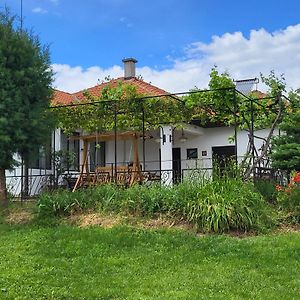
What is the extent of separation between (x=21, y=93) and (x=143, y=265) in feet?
17.3

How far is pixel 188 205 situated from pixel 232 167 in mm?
1806

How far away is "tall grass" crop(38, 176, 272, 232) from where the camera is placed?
8.77 metres

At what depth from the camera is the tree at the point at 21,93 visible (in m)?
10.5

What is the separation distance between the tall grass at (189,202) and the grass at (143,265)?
494 millimetres

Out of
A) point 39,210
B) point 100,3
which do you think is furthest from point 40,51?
point 39,210

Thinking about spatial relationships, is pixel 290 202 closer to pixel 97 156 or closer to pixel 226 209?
pixel 226 209

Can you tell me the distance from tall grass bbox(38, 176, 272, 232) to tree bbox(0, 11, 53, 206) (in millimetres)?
1348

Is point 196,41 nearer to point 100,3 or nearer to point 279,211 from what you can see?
point 100,3

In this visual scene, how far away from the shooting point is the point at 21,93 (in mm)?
10688

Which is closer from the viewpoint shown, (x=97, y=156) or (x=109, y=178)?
(x=109, y=178)

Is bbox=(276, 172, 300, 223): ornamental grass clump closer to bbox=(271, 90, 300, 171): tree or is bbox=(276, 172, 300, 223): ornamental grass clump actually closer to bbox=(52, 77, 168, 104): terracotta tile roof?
bbox=(271, 90, 300, 171): tree

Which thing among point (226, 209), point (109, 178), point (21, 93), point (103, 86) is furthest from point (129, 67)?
point (226, 209)

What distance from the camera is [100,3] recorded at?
12.0 meters

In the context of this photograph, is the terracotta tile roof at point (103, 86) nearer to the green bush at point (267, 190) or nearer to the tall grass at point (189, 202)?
the green bush at point (267, 190)
